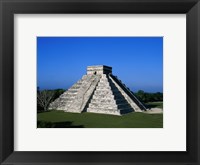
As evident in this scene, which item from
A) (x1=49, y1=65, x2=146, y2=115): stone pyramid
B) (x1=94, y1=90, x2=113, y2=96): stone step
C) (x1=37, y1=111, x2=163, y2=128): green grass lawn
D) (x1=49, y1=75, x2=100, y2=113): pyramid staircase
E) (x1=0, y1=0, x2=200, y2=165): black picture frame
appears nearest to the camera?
(x1=0, y1=0, x2=200, y2=165): black picture frame

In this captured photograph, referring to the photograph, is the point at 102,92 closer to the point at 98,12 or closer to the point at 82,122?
the point at 82,122

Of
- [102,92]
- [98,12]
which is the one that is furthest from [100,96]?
[98,12]

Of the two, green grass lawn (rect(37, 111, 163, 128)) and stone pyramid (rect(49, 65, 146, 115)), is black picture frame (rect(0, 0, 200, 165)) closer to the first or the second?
green grass lawn (rect(37, 111, 163, 128))

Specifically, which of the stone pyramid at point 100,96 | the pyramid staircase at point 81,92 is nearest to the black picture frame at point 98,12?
the stone pyramid at point 100,96

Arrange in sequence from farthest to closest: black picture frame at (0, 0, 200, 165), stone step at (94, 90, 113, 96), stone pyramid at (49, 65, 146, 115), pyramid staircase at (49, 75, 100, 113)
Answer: pyramid staircase at (49, 75, 100, 113) < stone step at (94, 90, 113, 96) < stone pyramid at (49, 65, 146, 115) < black picture frame at (0, 0, 200, 165)

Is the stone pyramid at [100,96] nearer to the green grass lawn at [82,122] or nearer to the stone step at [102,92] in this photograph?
the stone step at [102,92]

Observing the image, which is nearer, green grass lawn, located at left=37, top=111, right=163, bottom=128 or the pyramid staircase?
green grass lawn, located at left=37, top=111, right=163, bottom=128

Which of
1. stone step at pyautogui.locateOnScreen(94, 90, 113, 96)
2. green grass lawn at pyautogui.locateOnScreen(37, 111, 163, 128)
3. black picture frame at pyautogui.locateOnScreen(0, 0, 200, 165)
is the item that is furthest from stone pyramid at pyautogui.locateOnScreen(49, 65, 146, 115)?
black picture frame at pyautogui.locateOnScreen(0, 0, 200, 165)

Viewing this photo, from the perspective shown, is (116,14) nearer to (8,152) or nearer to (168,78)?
(168,78)
